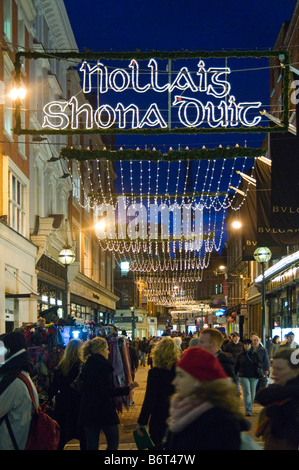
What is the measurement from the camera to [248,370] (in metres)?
16.2

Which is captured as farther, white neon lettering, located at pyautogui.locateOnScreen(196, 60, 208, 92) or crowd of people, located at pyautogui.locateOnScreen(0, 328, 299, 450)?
white neon lettering, located at pyautogui.locateOnScreen(196, 60, 208, 92)

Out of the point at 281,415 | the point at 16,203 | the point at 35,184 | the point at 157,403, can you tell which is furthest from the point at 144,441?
the point at 35,184

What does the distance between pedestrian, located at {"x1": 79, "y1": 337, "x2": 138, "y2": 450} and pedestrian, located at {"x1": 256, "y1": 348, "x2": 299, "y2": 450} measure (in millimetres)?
2739

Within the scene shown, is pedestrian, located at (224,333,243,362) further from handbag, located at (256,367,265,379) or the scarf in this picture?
the scarf

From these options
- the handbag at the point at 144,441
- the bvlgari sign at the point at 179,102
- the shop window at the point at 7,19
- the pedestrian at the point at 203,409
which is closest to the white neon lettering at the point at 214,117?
the bvlgari sign at the point at 179,102

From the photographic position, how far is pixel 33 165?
1003 inches

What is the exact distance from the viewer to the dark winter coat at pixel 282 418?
5488 millimetres

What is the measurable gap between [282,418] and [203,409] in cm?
167

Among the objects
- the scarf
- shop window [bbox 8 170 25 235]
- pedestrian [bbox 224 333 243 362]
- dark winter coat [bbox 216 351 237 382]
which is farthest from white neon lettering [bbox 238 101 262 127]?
the scarf

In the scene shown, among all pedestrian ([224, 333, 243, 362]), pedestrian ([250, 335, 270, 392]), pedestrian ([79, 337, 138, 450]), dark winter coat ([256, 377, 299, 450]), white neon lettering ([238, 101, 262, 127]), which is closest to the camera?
dark winter coat ([256, 377, 299, 450])

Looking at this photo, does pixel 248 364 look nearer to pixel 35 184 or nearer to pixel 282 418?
pixel 282 418

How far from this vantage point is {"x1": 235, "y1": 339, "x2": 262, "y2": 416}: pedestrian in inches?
632
